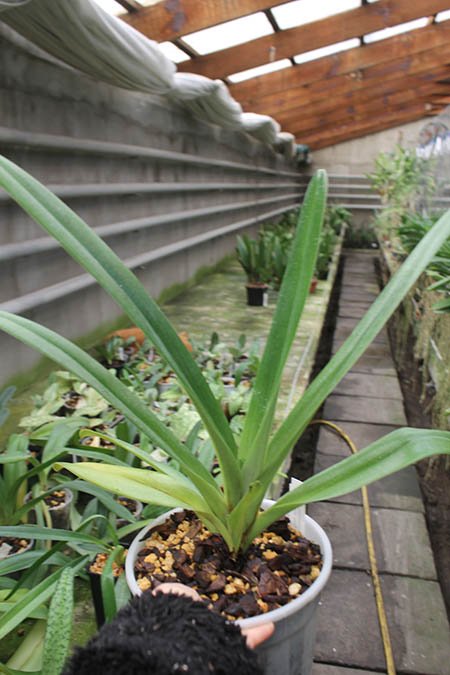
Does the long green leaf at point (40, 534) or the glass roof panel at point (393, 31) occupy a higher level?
the glass roof panel at point (393, 31)

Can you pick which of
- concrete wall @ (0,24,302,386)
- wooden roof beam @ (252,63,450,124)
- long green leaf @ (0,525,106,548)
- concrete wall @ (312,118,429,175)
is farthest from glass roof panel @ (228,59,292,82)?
concrete wall @ (312,118,429,175)

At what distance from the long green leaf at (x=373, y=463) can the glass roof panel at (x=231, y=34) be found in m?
4.33

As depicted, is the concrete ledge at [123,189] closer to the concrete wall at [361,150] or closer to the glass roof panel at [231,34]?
the glass roof panel at [231,34]

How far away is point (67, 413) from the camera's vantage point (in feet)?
6.37

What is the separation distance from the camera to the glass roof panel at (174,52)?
425 centimetres

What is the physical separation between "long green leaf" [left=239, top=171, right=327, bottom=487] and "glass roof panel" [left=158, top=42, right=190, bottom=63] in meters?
3.86

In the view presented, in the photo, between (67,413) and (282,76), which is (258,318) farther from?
(282,76)

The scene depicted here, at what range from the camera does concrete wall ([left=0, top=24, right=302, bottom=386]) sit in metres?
2.36

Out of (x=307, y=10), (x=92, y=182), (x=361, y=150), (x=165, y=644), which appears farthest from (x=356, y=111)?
(x=165, y=644)

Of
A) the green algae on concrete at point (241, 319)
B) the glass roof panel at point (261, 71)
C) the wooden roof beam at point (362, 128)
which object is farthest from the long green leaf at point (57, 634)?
the wooden roof beam at point (362, 128)

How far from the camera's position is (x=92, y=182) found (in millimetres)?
3111

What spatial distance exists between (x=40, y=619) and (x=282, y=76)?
6125mm

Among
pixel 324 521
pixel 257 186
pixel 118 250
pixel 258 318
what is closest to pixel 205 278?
pixel 258 318

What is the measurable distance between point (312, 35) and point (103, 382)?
507 centimetres
